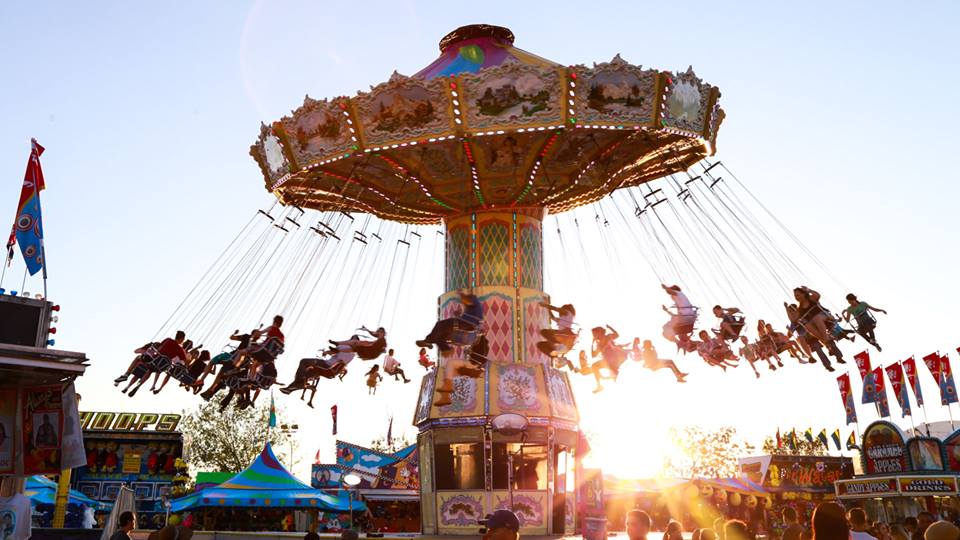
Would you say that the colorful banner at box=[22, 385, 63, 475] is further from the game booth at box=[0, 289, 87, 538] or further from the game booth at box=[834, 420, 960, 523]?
the game booth at box=[834, 420, 960, 523]

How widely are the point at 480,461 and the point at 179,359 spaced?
267 inches

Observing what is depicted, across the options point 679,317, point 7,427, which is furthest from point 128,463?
point 679,317

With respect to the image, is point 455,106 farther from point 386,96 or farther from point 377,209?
point 377,209

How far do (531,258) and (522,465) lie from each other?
4.81m

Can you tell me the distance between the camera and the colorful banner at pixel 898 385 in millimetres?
31500

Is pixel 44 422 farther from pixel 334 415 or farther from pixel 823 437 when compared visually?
pixel 823 437

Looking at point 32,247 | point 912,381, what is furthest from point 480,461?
point 912,381

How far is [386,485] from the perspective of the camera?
32375mm

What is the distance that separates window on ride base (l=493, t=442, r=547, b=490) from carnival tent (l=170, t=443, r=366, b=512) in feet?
24.5

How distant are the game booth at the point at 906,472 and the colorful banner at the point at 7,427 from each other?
99.9 ft

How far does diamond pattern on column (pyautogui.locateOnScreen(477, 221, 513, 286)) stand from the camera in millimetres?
18500

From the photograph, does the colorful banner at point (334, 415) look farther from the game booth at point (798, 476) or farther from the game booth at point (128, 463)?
the game booth at point (798, 476)

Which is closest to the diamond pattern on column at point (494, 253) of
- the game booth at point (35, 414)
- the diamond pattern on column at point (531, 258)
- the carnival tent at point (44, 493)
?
the diamond pattern on column at point (531, 258)

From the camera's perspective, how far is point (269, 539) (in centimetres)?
1764
